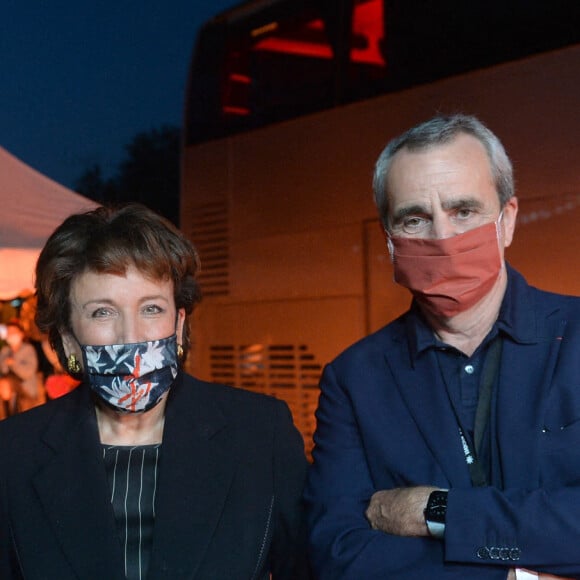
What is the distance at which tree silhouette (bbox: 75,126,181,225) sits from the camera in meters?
32.7

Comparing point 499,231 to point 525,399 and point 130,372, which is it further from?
point 130,372

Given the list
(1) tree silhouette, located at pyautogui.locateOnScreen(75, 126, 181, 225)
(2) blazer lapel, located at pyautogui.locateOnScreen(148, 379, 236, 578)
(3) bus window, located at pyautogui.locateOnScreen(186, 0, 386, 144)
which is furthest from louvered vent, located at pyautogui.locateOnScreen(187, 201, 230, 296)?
(1) tree silhouette, located at pyautogui.locateOnScreen(75, 126, 181, 225)

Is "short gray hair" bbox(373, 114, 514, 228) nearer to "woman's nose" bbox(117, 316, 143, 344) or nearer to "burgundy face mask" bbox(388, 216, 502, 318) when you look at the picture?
"burgundy face mask" bbox(388, 216, 502, 318)

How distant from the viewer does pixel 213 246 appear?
6.45 meters

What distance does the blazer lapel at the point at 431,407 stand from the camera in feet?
6.40

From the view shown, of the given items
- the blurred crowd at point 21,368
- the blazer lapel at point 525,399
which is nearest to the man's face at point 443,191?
the blazer lapel at point 525,399

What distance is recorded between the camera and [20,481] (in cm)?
223

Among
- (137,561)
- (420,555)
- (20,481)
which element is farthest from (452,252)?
(20,481)

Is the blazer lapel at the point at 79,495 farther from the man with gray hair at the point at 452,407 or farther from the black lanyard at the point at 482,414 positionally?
the black lanyard at the point at 482,414

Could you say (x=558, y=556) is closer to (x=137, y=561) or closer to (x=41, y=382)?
(x=137, y=561)

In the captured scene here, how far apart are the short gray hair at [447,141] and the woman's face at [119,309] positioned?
0.65 metres

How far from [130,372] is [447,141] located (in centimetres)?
100

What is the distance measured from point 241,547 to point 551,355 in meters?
0.93

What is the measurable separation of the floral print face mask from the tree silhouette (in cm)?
3038
